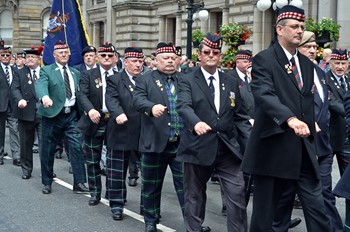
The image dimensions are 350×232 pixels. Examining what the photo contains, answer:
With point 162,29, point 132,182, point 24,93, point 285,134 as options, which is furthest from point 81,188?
point 162,29

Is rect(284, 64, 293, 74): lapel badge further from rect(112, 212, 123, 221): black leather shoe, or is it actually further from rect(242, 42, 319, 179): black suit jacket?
rect(112, 212, 123, 221): black leather shoe

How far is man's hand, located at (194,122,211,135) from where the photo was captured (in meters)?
5.97

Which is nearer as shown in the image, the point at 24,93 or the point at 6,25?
the point at 24,93

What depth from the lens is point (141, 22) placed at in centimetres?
3925

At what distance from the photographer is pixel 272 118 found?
5312mm

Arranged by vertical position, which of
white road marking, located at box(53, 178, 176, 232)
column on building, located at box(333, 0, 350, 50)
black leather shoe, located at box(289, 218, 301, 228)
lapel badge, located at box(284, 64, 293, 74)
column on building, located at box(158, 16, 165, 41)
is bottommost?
white road marking, located at box(53, 178, 176, 232)

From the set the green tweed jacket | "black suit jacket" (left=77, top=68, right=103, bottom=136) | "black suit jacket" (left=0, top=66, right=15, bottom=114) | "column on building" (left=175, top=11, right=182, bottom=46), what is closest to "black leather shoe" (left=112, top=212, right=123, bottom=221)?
"black suit jacket" (left=77, top=68, right=103, bottom=136)

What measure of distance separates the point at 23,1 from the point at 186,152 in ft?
178

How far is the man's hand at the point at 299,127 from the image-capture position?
499 centimetres

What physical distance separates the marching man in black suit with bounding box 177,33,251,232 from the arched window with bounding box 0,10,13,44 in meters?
53.6

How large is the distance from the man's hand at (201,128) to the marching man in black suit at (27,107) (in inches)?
211

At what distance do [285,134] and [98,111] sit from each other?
4.08 m

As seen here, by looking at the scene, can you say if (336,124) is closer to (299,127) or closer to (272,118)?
(272,118)

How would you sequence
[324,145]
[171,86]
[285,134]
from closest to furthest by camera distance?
[285,134], [324,145], [171,86]
